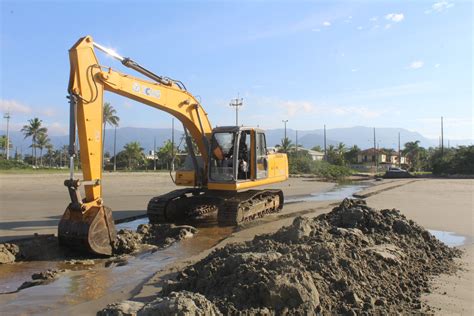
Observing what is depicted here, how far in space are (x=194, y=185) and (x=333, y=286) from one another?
26.6 feet

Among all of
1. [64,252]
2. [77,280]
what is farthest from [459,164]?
[77,280]

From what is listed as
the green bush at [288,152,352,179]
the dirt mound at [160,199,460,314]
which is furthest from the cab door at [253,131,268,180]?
the green bush at [288,152,352,179]

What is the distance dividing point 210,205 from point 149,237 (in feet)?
11.9

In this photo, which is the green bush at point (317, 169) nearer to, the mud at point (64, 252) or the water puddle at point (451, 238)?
the water puddle at point (451, 238)

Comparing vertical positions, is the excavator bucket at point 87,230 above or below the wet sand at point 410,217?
above

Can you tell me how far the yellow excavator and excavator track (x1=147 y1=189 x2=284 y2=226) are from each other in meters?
0.03

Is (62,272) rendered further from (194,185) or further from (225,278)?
(194,185)

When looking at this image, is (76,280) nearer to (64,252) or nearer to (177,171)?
(64,252)

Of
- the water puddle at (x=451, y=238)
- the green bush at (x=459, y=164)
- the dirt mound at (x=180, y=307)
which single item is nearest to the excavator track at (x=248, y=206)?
the water puddle at (x=451, y=238)

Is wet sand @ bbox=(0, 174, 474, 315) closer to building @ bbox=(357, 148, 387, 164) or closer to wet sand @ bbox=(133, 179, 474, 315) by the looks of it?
wet sand @ bbox=(133, 179, 474, 315)

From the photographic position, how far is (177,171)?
13.2 metres

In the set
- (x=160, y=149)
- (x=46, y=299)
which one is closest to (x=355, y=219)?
(x=46, y=299)

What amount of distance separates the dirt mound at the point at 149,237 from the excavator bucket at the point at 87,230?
37cm

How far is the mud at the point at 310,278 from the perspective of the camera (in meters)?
4.58
